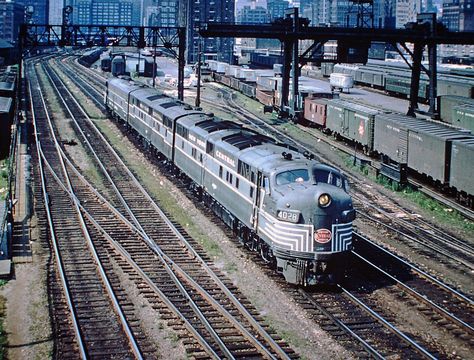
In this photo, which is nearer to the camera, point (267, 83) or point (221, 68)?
point (267, 83)

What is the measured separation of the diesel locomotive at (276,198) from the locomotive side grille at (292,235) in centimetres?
3

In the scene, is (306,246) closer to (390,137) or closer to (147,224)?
(147,224)

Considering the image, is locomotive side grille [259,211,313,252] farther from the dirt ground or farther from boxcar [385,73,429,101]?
boxcar [385,73,429,101]

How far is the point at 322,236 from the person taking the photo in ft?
59.8

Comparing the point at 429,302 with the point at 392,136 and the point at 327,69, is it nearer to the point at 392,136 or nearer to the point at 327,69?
the point at 392,136

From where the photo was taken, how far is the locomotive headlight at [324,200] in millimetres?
17984

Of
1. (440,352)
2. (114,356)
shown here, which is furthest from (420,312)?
(114,356)

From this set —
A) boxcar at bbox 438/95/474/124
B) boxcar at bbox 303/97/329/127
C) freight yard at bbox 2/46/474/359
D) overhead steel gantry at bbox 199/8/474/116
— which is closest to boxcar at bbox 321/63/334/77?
boxcar at bbox 438/95/474/124

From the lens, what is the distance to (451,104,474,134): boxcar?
44469mm

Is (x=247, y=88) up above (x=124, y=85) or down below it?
above

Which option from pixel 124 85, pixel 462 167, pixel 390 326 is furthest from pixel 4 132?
pixel 390 326

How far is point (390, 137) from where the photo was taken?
37.9 metres

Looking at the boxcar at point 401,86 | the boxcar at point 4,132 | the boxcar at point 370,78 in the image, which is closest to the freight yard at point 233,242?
the boxcar at point 4,132

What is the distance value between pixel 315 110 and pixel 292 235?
1390 inches
